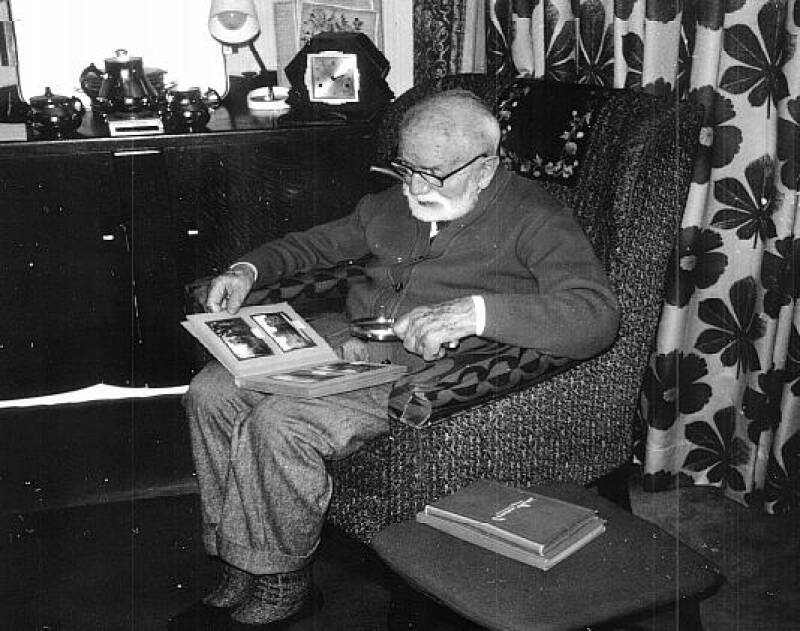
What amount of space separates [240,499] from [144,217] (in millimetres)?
990

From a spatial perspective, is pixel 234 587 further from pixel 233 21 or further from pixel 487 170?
pixel 233 21

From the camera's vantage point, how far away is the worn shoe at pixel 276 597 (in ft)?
6.82

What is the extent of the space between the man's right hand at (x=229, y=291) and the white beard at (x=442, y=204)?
44cm

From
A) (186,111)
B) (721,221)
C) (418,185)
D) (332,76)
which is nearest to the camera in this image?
(418,185)

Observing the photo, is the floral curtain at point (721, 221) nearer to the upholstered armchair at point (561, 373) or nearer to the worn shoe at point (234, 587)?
the upholstered armchair at point (561, 373)

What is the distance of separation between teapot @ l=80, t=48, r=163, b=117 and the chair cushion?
3.25 ft

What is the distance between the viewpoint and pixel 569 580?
1.59 m

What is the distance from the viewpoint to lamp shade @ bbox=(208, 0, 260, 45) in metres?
2.93

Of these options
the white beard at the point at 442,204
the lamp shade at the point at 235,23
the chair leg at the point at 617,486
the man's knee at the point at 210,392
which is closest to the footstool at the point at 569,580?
the chair leg at the point at 617,486

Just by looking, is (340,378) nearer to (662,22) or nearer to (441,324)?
(441,324)

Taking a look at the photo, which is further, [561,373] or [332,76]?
[332,76]

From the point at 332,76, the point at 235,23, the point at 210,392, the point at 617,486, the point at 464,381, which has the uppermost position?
the point at 235,23

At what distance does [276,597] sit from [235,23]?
1.70m

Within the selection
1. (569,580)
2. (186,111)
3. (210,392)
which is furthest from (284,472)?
(186,111)
